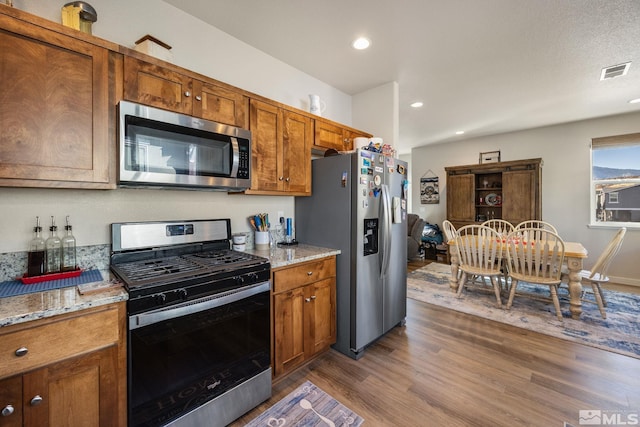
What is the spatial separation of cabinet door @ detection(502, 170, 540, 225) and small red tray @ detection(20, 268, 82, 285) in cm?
618

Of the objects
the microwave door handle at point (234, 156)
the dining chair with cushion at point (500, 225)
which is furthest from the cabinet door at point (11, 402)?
the dining chair with cushion at point (500, 225)

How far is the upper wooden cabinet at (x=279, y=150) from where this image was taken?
2.08 metres

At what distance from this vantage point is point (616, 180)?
436cm

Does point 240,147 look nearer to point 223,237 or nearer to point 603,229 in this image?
point 223,237

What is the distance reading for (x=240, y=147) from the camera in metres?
1.91

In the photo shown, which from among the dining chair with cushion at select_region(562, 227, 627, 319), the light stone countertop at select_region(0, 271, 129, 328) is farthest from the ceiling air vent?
the light stone countertop at select_region(0, 271, 129, 328)

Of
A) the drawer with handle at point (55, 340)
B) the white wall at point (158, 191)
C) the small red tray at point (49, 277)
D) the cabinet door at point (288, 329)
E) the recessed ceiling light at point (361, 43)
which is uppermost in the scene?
the recessed ceiling light at point (361, 43)

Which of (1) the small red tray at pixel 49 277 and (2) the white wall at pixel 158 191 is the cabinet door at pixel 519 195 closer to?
(2) the white wall at pixel 158 191

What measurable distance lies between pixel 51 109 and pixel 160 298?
3.43 feet

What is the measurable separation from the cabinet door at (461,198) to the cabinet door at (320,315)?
4.46 meters

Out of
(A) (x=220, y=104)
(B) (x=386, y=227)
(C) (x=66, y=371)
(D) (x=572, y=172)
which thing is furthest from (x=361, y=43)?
(D) (x=572, y=172)

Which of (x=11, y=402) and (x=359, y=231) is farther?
(x=359, y=231)

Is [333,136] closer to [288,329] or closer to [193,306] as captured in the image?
[288,329]

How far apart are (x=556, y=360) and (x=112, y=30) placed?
13.5 ft
